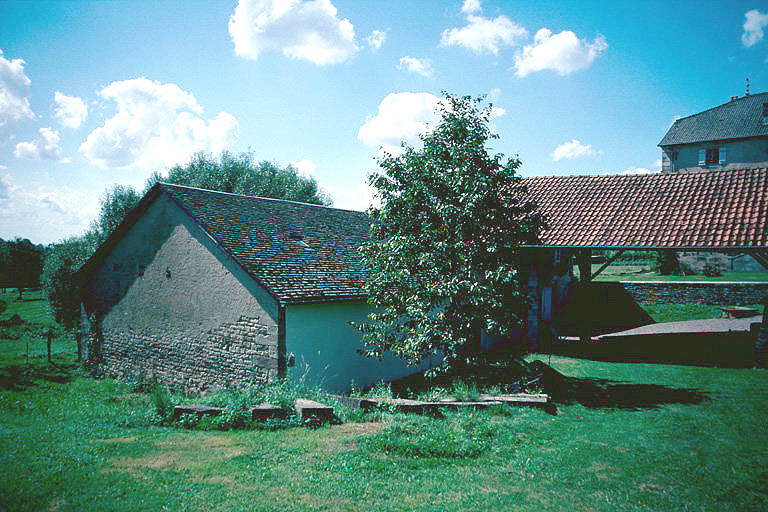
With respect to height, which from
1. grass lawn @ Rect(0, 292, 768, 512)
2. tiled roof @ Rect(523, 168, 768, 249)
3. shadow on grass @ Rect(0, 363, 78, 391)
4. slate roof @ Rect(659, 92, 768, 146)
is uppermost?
slate roof @ Rect(659, 92, 768, 146)

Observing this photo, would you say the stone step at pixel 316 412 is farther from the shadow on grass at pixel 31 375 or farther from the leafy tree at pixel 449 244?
the shadow on grass at pixel 31 375

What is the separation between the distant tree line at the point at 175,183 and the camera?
26109 millimetres

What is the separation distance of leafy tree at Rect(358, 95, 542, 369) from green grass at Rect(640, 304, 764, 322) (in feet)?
54.0

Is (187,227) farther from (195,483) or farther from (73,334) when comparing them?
(73,334)

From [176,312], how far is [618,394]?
12701 mm

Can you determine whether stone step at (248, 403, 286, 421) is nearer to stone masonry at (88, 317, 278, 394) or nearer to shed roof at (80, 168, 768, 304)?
stone masonry at (88, 317, 278, 394)

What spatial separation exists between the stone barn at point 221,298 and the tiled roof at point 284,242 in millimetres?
49

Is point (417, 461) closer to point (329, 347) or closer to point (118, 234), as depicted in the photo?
point (329, 347)

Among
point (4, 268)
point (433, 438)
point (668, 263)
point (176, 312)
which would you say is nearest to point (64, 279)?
point (176, 312)

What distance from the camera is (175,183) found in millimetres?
32250

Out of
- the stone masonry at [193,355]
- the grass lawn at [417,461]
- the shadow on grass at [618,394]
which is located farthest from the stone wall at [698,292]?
the stone masonry at [193,355]

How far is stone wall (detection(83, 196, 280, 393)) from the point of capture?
1153cm

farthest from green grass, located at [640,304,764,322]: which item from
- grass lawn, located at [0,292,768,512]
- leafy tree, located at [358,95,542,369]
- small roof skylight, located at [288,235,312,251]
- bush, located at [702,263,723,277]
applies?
small roof skylight, located at [288,235,312,251]

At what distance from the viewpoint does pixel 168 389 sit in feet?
42.6
